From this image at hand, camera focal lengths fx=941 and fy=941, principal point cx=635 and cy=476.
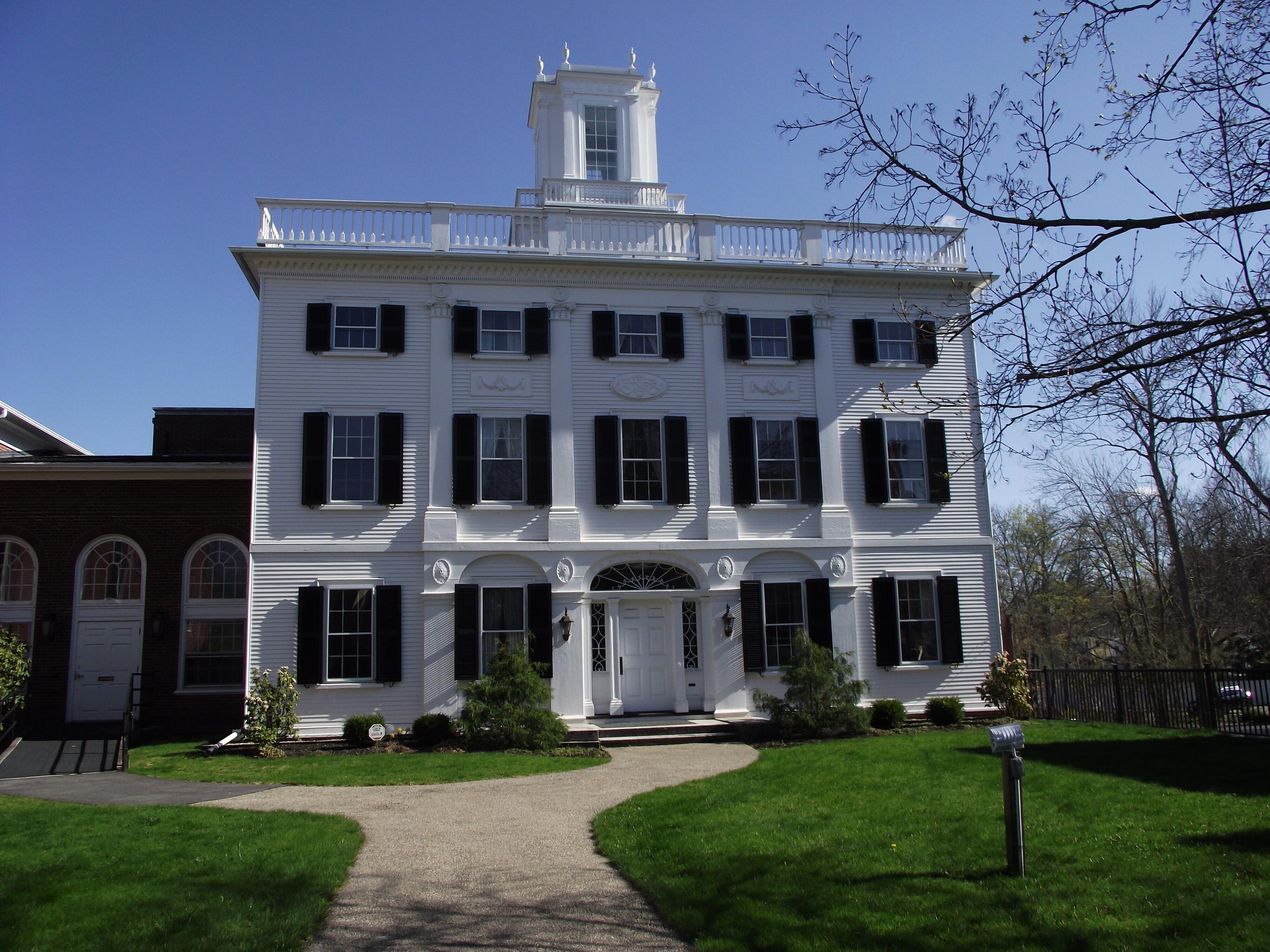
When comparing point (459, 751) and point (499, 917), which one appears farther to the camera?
point (459, 751)

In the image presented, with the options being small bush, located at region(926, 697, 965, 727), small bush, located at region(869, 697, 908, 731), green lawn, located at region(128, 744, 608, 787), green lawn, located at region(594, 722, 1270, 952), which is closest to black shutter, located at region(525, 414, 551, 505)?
green lawn, located at region(128, 744, 608, 787)

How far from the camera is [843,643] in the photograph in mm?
19391

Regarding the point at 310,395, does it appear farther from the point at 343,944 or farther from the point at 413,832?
the point at 343,944

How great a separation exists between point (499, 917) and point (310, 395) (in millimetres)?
13974

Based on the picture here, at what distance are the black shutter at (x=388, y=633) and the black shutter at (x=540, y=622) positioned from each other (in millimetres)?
2450

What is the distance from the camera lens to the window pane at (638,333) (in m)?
19.8

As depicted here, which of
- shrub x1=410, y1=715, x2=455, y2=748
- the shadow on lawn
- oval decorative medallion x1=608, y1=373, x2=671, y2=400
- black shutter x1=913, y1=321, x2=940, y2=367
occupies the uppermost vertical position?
black shutter x1=913, y1=321, x2=940, y2=367

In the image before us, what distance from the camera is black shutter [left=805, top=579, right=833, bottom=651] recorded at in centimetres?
1919

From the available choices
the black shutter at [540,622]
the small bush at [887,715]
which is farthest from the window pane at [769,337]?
the small bush at [887,715]

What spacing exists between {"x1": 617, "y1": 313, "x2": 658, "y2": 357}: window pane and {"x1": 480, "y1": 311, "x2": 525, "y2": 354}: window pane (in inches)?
83.3

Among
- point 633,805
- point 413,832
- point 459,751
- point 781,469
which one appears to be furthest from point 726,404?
point 413,832

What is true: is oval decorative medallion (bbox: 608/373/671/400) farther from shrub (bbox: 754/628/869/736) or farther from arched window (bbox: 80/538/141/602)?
arched window (bbox: 80/538/141/602)

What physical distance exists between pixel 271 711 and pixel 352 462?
4872 mm

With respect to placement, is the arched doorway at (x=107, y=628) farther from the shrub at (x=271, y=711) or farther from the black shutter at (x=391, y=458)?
the black shutter at (x=391, y=458)
